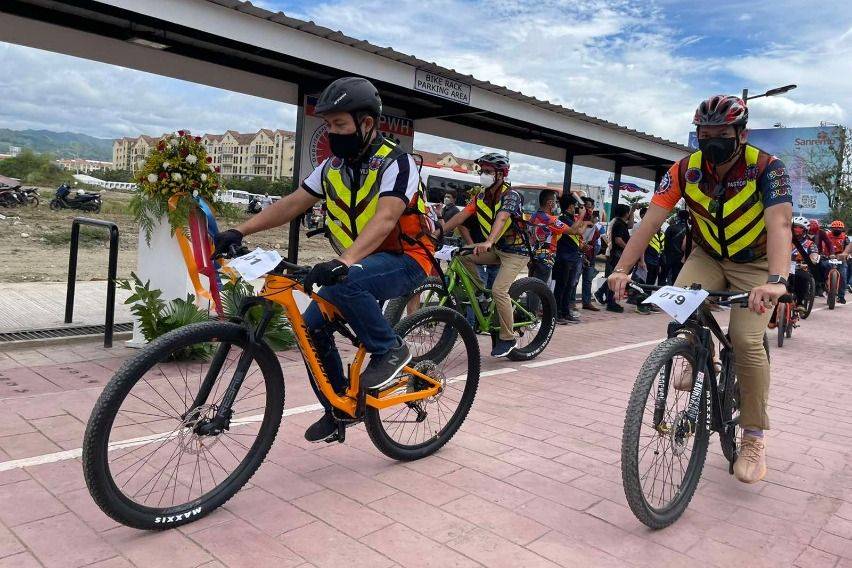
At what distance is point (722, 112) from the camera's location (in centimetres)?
346

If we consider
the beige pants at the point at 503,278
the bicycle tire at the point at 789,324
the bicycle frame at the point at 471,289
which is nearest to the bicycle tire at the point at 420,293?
the bicycle frame at the point at 471,289

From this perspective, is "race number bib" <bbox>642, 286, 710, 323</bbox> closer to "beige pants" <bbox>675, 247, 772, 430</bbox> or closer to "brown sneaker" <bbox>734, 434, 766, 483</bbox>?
"beige pants" <bbox>675, 247, 772, 430</bbox>

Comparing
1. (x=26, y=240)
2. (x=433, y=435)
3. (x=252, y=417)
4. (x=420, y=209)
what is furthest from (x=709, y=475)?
(x=26, y=240)

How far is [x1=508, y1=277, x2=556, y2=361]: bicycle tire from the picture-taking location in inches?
271

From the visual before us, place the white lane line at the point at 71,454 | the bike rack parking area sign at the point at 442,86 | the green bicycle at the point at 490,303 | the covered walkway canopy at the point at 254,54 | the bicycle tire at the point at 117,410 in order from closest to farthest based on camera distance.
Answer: the bicycle tire at the point at 117,410, the white lane line at the point at 71,454, the covered walkway canopy at the point at 254,54, the green bicycle at the point at 490,303, the bike rack parking area sign at the point at 442,86

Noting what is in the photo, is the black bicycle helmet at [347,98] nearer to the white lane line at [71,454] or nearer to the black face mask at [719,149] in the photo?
the white lane line at [71,454]

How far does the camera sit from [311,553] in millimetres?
2896

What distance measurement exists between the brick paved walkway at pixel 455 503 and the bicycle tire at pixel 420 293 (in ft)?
3.10

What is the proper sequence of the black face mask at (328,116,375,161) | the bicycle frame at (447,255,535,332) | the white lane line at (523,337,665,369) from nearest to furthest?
the black face mask at (328,116,375,161)
the bicycle frame at (447,255,535,332)
the white lane line at (523,337,665,369)

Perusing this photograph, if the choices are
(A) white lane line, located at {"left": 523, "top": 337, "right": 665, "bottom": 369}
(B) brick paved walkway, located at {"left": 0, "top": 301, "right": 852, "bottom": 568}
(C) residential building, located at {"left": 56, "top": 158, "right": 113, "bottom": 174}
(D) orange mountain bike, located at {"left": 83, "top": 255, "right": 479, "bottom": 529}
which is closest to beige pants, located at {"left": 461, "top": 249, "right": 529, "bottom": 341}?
(A) white lane line, located at {"left": 523, "top": 337, "right": 665, "bottom": 369}

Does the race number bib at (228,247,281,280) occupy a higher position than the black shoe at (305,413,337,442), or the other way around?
the race number bib at (228,247,281,280)

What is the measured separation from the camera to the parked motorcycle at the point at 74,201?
2547cm

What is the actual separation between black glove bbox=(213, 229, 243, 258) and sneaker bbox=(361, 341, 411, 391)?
2.92 feet

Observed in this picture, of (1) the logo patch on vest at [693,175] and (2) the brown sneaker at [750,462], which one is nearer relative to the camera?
(1) the logo patch on vest at [693,175]
